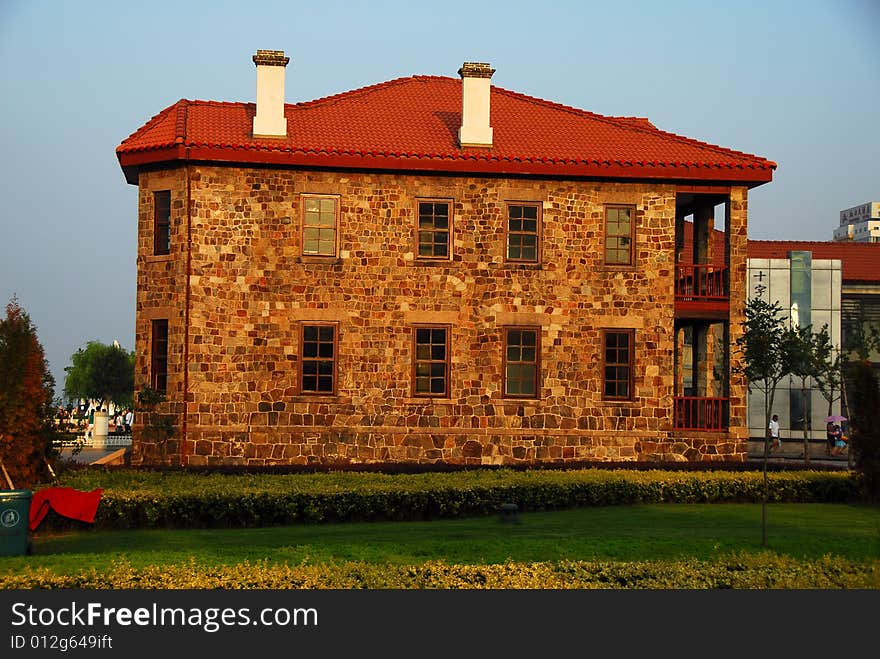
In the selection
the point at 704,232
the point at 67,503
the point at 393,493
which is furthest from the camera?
the point at 704,232

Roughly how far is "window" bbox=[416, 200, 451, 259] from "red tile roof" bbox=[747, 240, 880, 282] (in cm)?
2883

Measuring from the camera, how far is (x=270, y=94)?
2831 cm

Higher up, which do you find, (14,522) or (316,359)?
(316,359)

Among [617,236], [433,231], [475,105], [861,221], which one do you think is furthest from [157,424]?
[861,221]

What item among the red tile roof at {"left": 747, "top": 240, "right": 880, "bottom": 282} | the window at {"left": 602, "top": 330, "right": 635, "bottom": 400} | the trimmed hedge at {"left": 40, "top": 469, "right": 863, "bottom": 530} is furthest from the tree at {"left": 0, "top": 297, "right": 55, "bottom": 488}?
the red tile roof at {"left": 747, "top": 240, "right": 880, "bottom": 282}

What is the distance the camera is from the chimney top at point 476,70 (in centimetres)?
2911

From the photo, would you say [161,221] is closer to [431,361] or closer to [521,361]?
[431,361]

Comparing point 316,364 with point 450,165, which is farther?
point 450,165

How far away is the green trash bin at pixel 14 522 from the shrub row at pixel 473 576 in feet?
7.68

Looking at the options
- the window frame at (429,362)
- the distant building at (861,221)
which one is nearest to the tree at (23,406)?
the window frame at (429,362)

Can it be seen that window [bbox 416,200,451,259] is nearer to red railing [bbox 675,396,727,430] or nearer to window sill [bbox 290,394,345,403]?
window sill [bbox 290,394,345,403]

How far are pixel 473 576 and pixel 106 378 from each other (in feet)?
220

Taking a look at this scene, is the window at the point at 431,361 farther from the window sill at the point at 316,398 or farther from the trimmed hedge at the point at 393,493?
the trimmed hedge at the point at 393,493

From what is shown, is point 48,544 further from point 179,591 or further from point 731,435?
Answer: point 731,435
